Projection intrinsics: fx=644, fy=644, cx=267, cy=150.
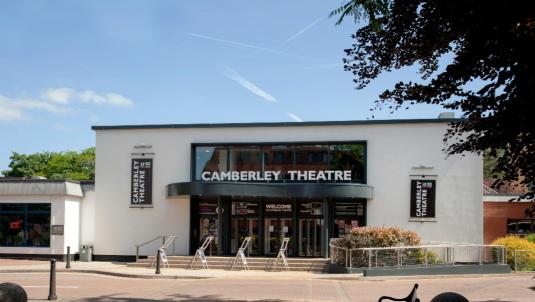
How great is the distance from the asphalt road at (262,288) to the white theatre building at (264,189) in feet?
21.1

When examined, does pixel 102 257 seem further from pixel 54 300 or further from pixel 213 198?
pixel 54 300

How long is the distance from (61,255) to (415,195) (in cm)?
1668

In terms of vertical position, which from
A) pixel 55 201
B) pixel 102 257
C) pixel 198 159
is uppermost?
pixel 198 159

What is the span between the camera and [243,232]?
30500mm

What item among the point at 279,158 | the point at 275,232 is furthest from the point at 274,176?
the point at 275,232

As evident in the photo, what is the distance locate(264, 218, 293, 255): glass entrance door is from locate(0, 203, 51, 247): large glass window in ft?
34.2

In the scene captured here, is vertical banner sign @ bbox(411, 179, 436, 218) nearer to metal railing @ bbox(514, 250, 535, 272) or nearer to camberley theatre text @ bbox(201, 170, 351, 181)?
camberley theatre text @ bbox(201, 170, 351, 181)

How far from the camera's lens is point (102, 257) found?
1226 inches

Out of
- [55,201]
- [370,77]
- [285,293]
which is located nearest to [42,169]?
[55,201]

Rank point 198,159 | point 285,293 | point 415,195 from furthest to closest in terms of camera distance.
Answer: point 198,159 < point 415,195 < point 285,293

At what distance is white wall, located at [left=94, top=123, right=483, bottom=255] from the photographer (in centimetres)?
2869

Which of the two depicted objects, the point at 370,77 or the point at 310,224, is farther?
the point at 310,224

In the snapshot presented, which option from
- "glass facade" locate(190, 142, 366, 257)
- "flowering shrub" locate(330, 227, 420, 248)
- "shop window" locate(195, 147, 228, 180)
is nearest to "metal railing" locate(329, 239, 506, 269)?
"flowering shrub" locate(330, 227, 420, 248)

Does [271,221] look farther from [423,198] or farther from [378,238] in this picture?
[378,238]
